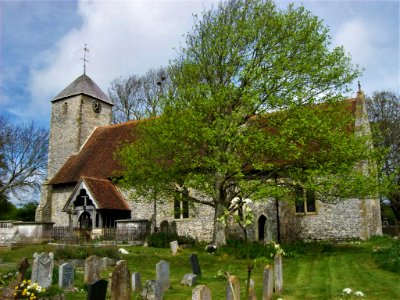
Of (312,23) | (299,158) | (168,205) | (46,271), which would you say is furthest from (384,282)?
(168,205)

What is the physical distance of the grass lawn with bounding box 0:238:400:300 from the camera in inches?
361

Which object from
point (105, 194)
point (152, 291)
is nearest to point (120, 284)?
point (152, 291)

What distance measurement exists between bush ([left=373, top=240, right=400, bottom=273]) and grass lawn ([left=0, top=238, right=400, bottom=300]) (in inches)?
9.7

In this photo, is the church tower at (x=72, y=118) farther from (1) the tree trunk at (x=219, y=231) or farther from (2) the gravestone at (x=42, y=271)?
(2) the gravestone at (x=42, y=271)

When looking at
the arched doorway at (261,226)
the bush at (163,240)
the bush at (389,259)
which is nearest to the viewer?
the bush at (389,259)

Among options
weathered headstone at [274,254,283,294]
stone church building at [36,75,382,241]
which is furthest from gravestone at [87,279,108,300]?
stone church building at [36,75,382,241]

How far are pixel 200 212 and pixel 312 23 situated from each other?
1200 cm

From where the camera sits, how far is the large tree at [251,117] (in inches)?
633

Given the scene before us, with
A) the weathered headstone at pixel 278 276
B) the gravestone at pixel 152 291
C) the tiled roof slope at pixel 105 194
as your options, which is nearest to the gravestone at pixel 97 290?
the gravestone at pixel 152 291

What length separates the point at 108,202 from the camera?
79.2 ft

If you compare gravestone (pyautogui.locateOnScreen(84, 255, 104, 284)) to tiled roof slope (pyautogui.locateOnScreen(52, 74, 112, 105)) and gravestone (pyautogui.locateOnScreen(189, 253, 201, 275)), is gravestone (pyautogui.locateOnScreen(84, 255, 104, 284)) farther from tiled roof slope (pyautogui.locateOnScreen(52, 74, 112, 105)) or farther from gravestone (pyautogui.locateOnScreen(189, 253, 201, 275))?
tiled roof slope (pyautogui.locateOnScreen(52, 74, 112, 105))

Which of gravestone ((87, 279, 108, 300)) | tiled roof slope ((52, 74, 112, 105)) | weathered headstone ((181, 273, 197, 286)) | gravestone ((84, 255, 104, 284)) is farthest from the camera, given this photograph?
tiled roof slope ((52, 74, 112, 105))

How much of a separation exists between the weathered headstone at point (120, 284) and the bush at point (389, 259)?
8.01 metres

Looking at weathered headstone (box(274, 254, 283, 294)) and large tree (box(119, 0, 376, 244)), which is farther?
large tree (box(119, 0, 376, 244))
